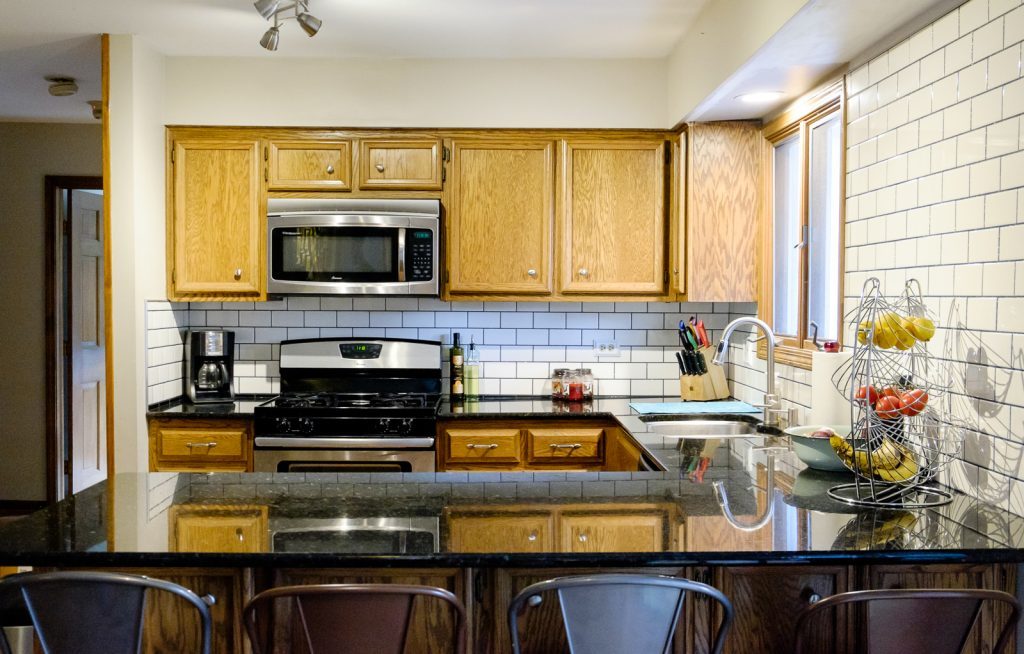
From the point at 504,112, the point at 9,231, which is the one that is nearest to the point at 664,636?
the point at 504,112

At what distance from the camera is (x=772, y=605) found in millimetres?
1724

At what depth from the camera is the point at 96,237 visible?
5.55 meters

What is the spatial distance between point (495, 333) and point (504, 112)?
106 cm

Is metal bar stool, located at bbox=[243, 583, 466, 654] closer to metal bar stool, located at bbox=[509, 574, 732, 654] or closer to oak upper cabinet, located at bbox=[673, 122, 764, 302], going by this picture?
metal bar stool, located at bbox=[509, 574, 732, 654]

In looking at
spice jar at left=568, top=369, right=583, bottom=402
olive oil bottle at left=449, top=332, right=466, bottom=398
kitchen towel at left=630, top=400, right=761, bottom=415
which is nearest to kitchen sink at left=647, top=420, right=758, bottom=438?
kitchen towel at left=630, top=400, right=761, bottom=415

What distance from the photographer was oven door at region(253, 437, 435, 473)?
3.57 metres

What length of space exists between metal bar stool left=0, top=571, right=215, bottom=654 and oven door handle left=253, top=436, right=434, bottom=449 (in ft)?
6.93

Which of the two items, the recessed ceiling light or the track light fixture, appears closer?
the track light fixture

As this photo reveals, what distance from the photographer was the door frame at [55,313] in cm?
516

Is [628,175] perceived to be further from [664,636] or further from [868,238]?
[664,636]

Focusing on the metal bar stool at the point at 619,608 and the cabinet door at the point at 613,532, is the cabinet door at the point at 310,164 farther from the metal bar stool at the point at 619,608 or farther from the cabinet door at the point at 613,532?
the metal bar stool at the point at 619,608

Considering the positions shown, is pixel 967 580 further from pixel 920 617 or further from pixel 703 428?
pixel 703 428

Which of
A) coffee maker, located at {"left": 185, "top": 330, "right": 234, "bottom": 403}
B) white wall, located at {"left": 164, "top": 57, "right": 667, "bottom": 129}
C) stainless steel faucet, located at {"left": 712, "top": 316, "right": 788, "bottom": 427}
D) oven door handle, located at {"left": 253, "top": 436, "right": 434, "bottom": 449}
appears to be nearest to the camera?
stainless steel faucet, located at {"left": 712, "top": 316, "right": 788, "bottom": 427}

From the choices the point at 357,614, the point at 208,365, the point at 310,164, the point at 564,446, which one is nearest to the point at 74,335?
the point at 208,365
